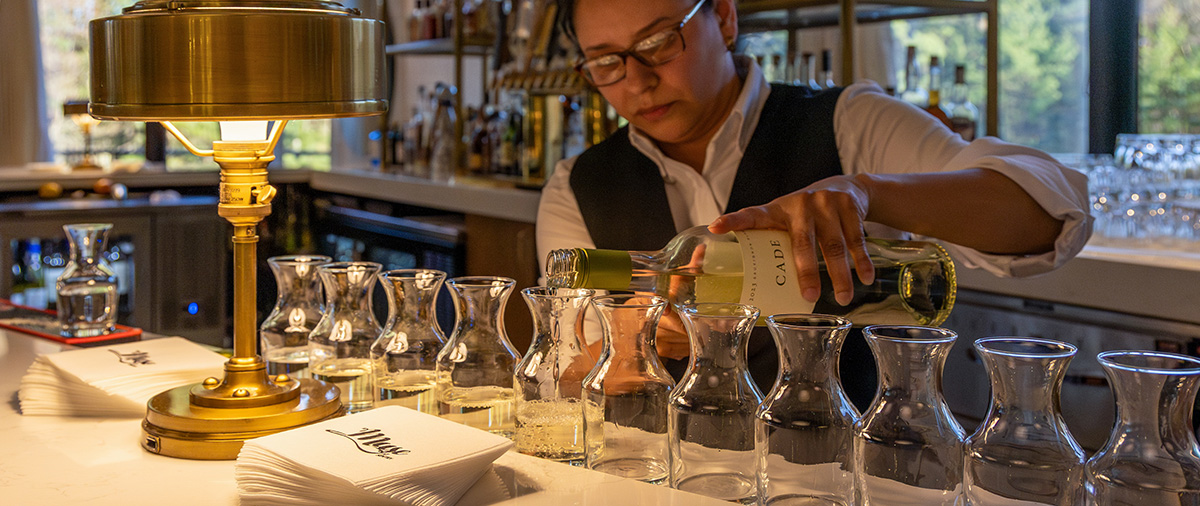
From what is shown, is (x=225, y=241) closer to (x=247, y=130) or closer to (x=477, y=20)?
(x=477, y=20)

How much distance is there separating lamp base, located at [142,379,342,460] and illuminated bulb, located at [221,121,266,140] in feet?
0.86

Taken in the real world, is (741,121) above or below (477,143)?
below

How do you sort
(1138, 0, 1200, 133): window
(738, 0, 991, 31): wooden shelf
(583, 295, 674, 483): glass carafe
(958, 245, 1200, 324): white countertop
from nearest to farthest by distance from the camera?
(583, 295, 674, 483): glass carafe → (958, 245, 1200, 324): white countertop → (738, 0, 991, 31): wooden shelf → (1138, 0, 1200, 133): window

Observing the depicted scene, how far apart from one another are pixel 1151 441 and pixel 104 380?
3.30 ft

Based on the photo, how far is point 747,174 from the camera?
5.38ft

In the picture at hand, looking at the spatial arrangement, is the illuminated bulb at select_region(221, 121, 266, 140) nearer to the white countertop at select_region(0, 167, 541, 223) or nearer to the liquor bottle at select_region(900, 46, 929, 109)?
the liquor bottle at select_region(900, 46, 929, 109)

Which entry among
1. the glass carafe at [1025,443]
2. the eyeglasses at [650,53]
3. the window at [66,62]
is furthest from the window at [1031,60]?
the window at [66,62]

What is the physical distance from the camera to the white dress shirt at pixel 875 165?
50.5 inches

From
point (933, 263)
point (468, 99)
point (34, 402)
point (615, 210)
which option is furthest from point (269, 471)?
point (468, 99)

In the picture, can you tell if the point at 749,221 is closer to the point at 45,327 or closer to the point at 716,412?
the point at 716,412

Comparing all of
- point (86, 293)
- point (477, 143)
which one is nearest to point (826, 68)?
point (86, 293)

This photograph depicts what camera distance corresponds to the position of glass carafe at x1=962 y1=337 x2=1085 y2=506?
1.99 feet

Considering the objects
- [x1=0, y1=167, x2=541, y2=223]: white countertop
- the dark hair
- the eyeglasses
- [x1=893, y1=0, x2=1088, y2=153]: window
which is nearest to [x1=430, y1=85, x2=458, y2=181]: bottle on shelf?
[x1=0, y1=167, x2=541, y2=223]: white countertop

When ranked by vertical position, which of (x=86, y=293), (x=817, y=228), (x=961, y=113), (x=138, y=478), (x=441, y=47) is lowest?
(x=138, y=478)
